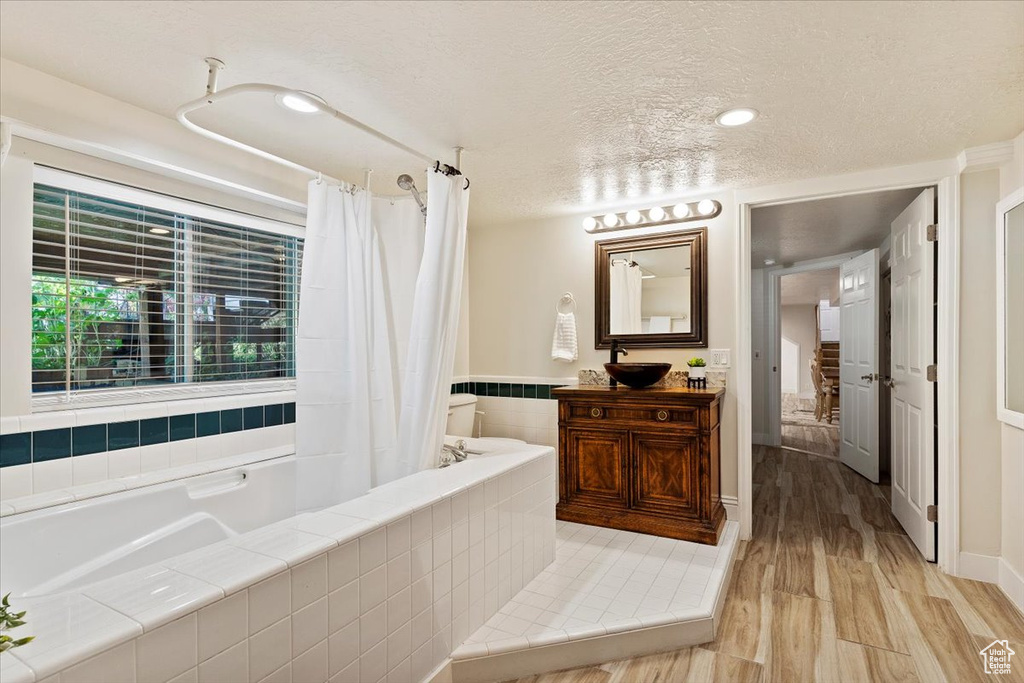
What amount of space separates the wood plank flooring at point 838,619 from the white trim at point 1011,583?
0.04 meters

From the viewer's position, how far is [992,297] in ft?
8.28

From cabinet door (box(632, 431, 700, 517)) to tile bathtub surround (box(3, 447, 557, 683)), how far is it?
3.43 ft

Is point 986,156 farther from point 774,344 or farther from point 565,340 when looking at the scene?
point 774,344

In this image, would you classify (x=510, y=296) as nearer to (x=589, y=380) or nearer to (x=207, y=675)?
Answer: (x=589, y=380)

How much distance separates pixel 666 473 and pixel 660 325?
989mm

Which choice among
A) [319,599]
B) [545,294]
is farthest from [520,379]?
[319,599]

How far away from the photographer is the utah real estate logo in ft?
6.22

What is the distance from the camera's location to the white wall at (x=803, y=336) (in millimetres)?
10297

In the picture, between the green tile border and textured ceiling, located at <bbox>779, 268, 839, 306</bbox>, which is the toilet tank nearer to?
the green tile border

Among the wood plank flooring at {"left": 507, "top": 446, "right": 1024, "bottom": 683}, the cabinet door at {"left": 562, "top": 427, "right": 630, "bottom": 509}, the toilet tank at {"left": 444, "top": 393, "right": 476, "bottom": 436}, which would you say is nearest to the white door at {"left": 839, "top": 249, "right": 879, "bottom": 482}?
the wood plank flooring at {"left": 507, "top": 446, "right": 1024, "bottom": 683}

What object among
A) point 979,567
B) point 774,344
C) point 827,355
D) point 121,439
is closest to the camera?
point 121,439

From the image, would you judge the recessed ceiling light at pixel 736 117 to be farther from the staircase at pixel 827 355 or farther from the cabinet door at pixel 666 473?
the staircase at pixel 827 355

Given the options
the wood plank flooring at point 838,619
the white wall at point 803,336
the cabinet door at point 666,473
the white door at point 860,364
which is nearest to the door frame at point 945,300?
the wood plank flooring at point 838,619

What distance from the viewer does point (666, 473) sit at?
9.50ft
